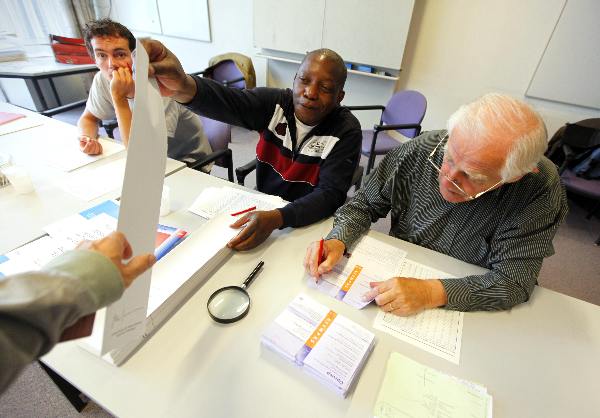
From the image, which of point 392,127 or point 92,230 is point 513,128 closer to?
point 92,230

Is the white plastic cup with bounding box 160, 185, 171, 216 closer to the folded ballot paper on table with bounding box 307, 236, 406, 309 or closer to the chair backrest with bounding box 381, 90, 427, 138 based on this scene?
the folded ballot paper on table with bounding box 307, 236, 406, 309

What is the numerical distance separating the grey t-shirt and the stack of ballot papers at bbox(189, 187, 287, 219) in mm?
694

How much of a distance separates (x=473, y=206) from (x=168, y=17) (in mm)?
4817

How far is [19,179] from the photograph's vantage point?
3.72 ft

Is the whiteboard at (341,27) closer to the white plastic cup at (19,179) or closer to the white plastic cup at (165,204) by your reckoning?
the white plastic cup at (165,204)

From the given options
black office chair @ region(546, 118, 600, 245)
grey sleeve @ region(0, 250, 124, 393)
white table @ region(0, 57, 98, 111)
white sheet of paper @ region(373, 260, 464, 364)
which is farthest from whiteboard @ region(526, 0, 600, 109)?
white table @ region(0, 57, 98, 111)

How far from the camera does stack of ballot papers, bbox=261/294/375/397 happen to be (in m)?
0.64

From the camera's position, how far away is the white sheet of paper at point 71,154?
1.36 m

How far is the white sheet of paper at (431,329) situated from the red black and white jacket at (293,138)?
497mm

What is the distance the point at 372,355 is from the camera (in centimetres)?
71

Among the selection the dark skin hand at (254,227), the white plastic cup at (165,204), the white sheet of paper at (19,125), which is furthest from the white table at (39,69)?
the dark skin hand at (254,227)

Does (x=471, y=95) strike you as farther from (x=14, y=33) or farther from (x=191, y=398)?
(x=14, y=33)

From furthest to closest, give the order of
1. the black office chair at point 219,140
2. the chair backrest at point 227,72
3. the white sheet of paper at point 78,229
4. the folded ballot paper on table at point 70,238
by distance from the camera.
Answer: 1. the chair backrest at point 227,72
2. the black office chair at point 219,140
3. the white sheet of paper at point 78,229
4. the folded ballot paper on table at point 70,238

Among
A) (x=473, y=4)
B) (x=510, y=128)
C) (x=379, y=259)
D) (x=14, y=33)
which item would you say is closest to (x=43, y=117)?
(x=379, y=259)
